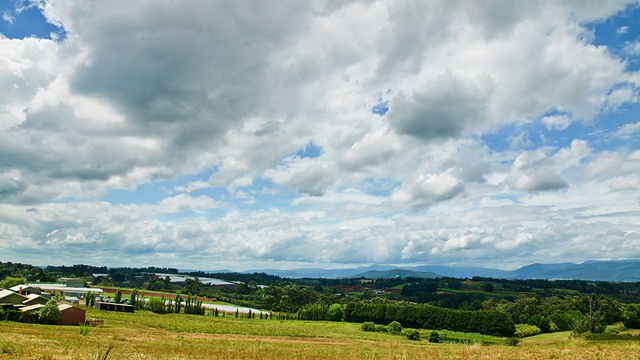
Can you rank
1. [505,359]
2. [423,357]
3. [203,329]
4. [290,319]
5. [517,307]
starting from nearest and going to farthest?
1. [505,359]
2. [423,357]
3. [203,329]
4. [290,319]
5. [517,307]

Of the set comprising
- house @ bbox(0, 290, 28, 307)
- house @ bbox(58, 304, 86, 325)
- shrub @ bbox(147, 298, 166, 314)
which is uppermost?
house @ bbox(0, 290, 28, 307)

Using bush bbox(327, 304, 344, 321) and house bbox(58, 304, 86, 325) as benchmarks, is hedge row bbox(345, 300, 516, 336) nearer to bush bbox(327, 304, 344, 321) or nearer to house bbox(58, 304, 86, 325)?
bush bbox(327, 304, 344, 321)

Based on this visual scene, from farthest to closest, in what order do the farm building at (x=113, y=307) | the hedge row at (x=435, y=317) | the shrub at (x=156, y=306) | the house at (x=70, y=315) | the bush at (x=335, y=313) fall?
the bush at (x=335, y=313)
the shrub at (x=156, y=306)
the hedge row at (x=435, y=317)
the farm building at (x=113, y=307)
the house at (x=70, y=315)

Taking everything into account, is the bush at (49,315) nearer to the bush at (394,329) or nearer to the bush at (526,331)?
the bush at (394,329)

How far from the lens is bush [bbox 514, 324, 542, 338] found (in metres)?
112

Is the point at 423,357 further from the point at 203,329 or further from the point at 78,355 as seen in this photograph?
the point at 203,329

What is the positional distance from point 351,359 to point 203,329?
147ft

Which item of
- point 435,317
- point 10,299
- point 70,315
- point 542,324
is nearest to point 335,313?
point 435,317

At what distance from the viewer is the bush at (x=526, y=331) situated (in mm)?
112438

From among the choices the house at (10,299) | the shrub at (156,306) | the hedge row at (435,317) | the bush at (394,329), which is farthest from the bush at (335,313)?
the house at (10,299)

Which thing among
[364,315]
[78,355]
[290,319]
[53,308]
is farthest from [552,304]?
[78,355]

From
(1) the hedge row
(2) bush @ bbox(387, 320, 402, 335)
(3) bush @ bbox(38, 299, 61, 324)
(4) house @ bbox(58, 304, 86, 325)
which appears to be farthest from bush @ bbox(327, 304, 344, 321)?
(3) bush @ bbox(38, 299, 61, 324)

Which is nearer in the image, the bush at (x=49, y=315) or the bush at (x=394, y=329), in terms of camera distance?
the bush at (x=49, y=315)

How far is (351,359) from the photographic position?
38.8 m
